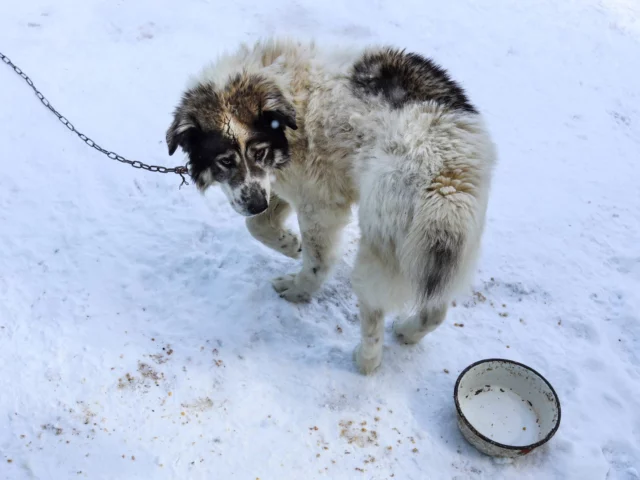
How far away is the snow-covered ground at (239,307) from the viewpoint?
2723 millimetres

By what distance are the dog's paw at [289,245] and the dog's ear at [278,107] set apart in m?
1.01

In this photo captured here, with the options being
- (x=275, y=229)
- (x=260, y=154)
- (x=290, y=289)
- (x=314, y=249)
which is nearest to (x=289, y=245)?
(x=275, y=229)

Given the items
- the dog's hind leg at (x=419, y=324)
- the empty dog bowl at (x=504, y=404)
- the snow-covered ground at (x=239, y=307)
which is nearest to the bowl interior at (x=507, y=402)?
the empty dog bowl at (x=504, y=404)

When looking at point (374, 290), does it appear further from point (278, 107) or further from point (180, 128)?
point (180, 128)

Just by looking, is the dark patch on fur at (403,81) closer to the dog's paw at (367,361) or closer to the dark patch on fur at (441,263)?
the dark patch on fur at (441,263)

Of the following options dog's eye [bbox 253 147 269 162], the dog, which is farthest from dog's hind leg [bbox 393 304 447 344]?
dog's eye [bbox 253 147 269 162]

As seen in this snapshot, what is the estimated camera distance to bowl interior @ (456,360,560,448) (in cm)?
279

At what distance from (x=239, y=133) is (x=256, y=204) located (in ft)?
1.19

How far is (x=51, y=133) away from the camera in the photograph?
14.7 feet

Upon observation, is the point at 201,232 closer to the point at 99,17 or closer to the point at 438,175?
the point at 438,175

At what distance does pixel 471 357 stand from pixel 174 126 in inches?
84.6

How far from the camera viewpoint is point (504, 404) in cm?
293

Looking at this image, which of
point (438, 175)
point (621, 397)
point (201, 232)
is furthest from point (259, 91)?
point (621, 397)

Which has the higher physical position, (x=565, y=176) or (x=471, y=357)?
(x=565, y=176)
